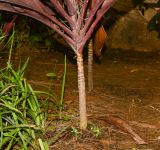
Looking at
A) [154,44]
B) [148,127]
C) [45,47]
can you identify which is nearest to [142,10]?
[154,44]

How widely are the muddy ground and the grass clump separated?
0.18m

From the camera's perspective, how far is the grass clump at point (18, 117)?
2570 millimetres

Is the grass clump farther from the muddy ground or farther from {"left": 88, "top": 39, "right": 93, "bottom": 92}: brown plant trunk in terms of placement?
{"left": 88, "top": 39, "right": 93, "bottom": 92}: brown plant trunk

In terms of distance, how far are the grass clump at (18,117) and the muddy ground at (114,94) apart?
0.60 feet

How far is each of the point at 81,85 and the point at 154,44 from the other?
335cm

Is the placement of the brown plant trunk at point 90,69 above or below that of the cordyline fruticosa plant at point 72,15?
below

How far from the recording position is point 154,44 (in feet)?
19.6

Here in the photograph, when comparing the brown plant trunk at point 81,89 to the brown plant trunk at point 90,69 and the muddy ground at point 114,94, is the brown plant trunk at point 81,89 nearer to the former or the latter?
the muddy ground at point 114,94

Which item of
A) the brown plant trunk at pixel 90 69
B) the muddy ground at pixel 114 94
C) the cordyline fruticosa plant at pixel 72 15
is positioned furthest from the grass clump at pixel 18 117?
the brown plant trunk at pixel 90 69

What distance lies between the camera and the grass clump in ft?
8.43

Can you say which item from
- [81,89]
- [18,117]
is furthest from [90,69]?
[18,117]

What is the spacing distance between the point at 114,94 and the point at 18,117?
1.29 metres

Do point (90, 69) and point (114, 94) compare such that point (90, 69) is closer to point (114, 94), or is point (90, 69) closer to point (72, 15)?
point (114, 94)

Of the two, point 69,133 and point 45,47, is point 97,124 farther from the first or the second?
point 45,47
